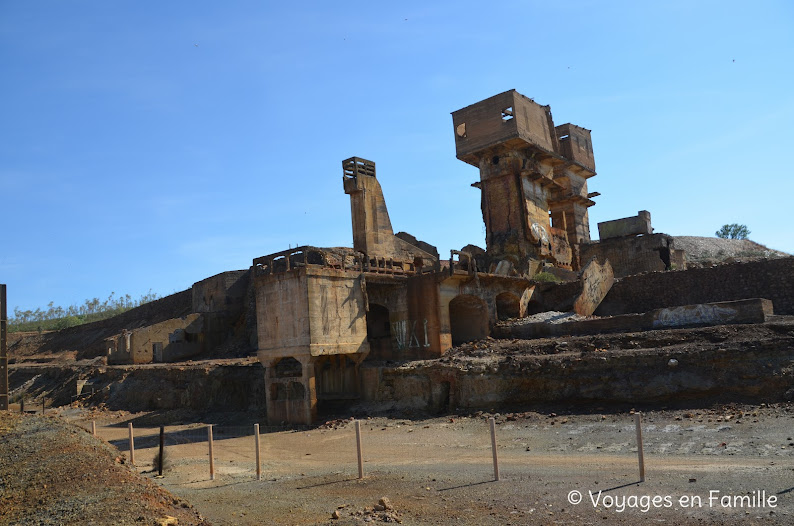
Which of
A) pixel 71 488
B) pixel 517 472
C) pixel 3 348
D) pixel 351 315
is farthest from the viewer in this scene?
pixel 351 315

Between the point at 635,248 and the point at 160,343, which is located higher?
the point at 635,248

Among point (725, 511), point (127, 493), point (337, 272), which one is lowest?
point (725, 511)

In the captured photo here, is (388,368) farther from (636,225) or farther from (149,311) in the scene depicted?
(149,311)

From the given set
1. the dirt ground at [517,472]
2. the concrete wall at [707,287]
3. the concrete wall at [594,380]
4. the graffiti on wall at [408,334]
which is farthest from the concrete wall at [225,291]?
the concrete wall at [707,287]

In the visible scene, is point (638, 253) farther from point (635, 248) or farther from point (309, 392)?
point (309, 392)

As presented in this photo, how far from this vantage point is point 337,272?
975 inches

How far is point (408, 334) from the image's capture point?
2675cm

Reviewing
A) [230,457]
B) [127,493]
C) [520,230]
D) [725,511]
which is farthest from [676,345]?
[520,230]

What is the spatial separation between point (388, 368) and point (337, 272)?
169 inches

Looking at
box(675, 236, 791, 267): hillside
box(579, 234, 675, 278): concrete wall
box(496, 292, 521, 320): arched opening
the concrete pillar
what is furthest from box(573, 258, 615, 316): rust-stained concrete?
box(675, 236, 791, 267): hillside

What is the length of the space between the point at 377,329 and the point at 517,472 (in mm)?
17052

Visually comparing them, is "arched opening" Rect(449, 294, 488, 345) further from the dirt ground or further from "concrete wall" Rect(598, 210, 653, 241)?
"concrete wall" Rect(598, 210, 653, 241)

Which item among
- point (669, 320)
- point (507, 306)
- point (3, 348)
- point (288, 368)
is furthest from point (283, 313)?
point (669, 320)

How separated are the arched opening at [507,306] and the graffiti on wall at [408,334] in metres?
4.85
